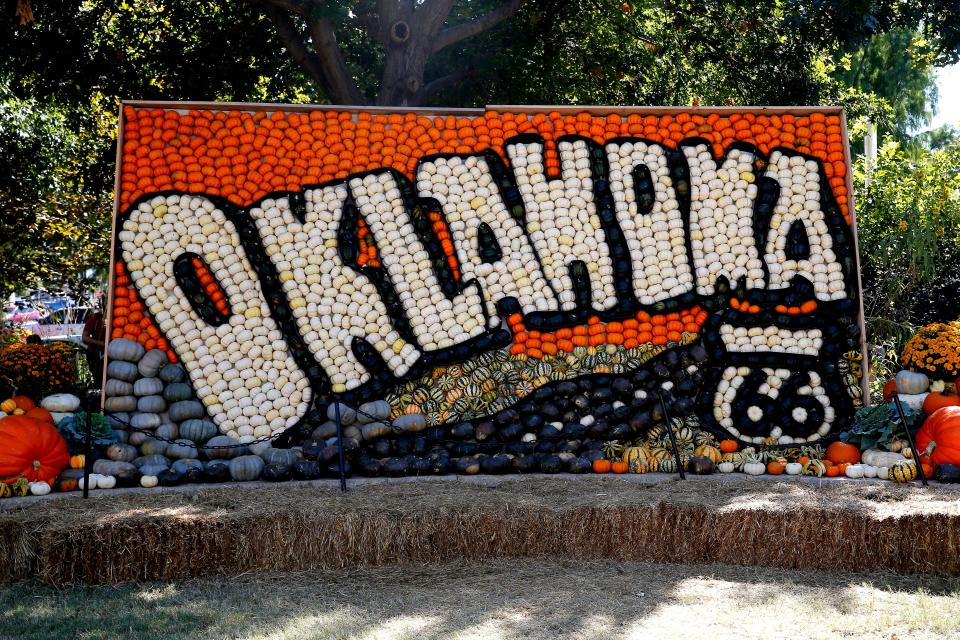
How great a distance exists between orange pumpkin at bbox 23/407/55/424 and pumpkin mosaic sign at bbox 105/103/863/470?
72 cm

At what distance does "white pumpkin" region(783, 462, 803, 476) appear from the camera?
8039 mm

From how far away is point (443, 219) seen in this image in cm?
890

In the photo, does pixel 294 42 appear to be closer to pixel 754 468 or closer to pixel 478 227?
pixel 478 227

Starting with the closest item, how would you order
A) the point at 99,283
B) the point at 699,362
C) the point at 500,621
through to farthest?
1. the point at 500,621
2. the point at 699,362
3. the point at 99,283

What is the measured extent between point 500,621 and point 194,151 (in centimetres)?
532

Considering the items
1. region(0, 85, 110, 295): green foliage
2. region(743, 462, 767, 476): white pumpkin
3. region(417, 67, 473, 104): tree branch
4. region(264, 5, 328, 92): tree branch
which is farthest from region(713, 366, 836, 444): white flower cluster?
region(0, 85, 110, 295): green foliage

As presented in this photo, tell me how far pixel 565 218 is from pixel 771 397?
7.73 ft

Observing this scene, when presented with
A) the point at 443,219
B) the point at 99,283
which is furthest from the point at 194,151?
the point at 99,283

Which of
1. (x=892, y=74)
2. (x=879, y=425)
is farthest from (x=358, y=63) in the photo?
(x=892, y=74)

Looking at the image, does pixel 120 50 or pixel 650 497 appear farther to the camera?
pixel 120 50

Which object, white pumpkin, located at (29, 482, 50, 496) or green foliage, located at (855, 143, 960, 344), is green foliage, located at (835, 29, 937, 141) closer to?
green foliage, located at (855, 143, 960, 344)

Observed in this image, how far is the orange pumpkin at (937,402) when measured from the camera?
8.18 metres

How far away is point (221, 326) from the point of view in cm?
866

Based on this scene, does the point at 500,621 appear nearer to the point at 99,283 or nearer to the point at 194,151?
→ the point at 194,151
